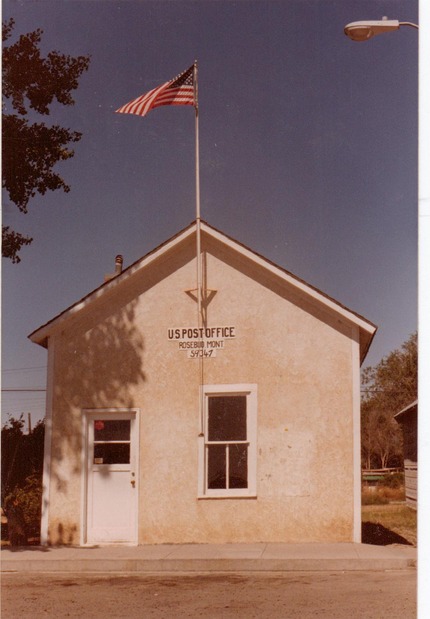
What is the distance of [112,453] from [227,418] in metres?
2.15

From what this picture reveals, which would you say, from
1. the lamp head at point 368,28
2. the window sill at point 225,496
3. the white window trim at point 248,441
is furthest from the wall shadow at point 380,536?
the lamp head at point 368,28

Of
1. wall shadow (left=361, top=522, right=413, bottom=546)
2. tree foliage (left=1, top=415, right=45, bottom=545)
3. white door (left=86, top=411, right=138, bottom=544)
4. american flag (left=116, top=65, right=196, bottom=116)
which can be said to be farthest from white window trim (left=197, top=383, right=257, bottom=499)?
american flag (left=116, top=65, right=196, bottom=116)

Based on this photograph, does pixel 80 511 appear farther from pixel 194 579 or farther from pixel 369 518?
pixel 369 518

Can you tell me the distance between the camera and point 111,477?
14.1 m

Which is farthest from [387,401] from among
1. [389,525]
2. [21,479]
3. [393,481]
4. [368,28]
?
[368,28]

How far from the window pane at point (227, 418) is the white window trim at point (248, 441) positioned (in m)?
0.09

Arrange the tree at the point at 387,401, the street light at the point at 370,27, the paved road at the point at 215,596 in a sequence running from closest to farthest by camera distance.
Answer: the street light at the point at 370,27 < the paved road at the point at 215,596 < the tree at the point at 387,401

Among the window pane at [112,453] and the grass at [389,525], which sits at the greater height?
the window pane at [112,453]

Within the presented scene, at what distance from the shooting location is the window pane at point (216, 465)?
1390cm

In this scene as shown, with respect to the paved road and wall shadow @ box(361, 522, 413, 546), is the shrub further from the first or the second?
the paved road

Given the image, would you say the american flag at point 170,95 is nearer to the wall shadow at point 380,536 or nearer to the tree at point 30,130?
the tree at point 30,130

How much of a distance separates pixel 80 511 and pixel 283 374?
4.27m
